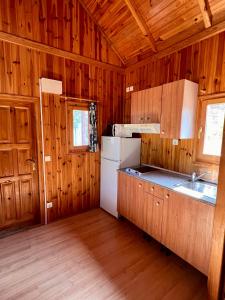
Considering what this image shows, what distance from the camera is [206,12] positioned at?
2066 mm

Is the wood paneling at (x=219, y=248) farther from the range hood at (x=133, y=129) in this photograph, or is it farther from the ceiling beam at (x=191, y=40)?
the ceiling beam at (x=191, y=40)

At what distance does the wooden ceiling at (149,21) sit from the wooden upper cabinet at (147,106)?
771mm

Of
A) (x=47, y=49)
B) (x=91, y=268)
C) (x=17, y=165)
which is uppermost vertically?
(x=47, y=49)

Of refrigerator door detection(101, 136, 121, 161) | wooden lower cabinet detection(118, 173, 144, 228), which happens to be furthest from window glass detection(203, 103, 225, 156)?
refrigerator door detection(101, 136, 121, 161)

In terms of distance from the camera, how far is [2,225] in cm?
262

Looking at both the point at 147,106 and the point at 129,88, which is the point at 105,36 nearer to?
the point at 129,88

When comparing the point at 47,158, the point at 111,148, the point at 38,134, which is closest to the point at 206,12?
the point at 111,148

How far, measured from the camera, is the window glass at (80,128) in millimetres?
3107

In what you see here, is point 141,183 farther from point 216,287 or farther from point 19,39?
point 19,39

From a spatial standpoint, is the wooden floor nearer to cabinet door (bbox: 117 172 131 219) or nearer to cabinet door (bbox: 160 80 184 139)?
cabinet door (bbox: 117 172 131 219)

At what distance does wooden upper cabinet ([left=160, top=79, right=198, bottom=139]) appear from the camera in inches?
88.0

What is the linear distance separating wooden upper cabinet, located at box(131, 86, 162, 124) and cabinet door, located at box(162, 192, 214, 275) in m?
1.24

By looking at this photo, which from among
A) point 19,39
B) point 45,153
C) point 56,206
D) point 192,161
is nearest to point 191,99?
point 192,161

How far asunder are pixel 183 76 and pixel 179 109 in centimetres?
66
